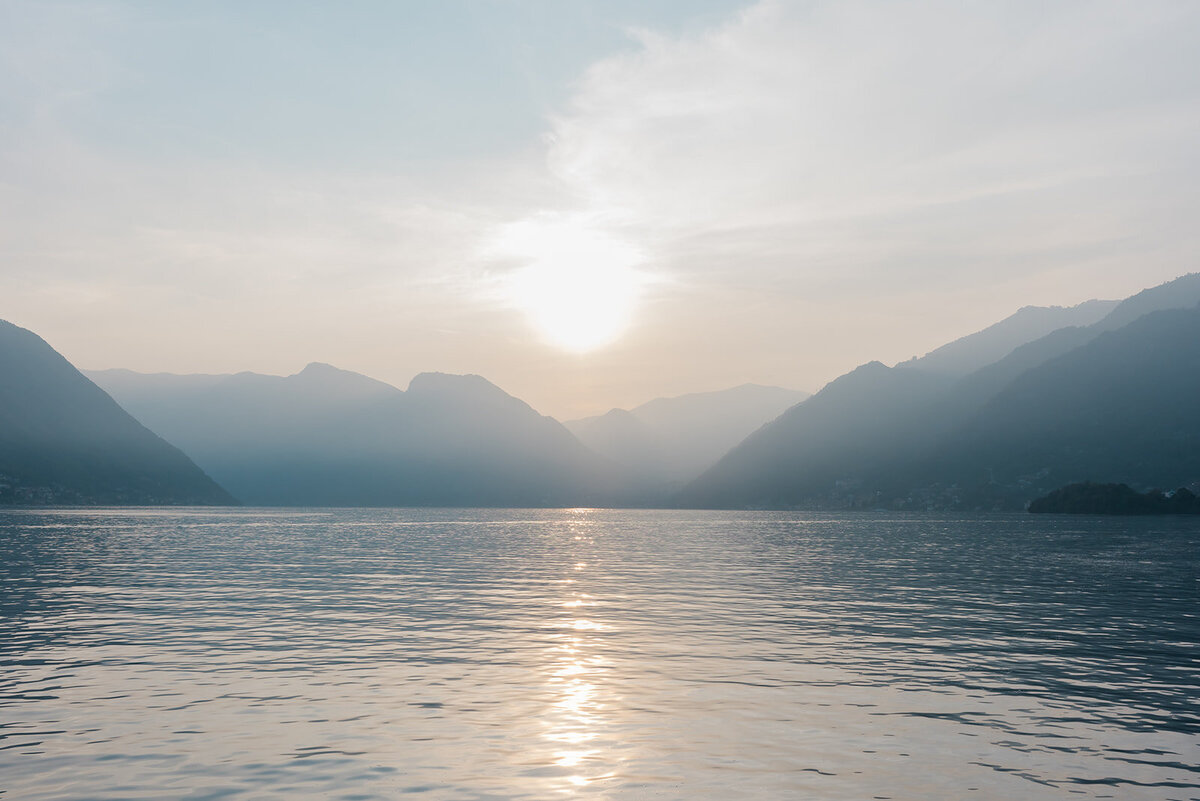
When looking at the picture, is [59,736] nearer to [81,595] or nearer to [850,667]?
[850,667]

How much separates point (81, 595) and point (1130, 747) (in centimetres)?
6531

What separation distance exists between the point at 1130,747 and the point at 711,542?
419 ft

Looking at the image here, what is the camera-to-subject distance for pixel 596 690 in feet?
110

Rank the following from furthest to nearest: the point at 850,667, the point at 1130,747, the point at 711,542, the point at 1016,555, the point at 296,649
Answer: the point at 711,542
the point at 1016,555
the point at 296,649
the point at 850,667
the point at 1130,747

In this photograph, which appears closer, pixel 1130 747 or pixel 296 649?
pixel 1130 747

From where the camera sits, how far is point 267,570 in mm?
89562

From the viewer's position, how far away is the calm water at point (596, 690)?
23.0 metres

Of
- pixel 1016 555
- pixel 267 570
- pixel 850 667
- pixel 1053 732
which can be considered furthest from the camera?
pixel 1016 555

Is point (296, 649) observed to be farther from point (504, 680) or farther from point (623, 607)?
point (623, 607)

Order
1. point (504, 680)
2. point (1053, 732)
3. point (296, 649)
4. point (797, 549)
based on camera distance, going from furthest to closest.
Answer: point (797, 549) < point (296, 649) < point (504, 680) < point (1053, 732)

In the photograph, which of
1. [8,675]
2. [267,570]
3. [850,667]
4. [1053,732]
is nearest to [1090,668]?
[850,667]

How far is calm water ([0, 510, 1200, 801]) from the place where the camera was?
23.0 m

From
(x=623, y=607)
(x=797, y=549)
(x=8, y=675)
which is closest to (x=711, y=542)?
(x=797, y=549)

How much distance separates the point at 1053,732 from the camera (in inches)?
1090
